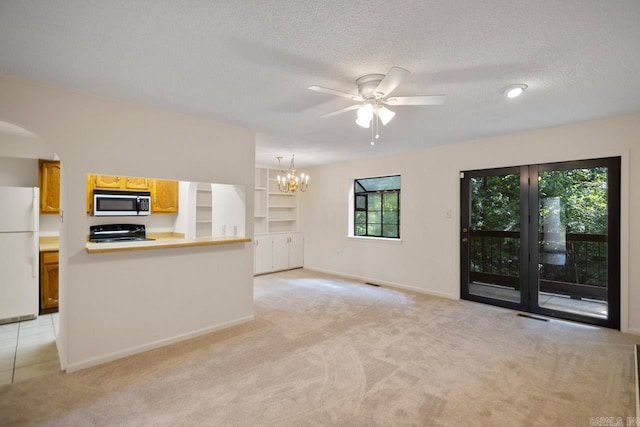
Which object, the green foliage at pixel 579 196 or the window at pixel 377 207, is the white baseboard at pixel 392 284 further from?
the green foliage at pixel 579 196

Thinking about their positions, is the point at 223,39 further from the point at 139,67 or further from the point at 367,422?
the point at 367,422

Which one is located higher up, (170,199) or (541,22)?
(541,22)

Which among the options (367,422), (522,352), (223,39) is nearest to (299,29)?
(223,39)

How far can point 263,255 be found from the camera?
21.4 ft

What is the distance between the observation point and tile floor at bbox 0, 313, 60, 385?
2.56m

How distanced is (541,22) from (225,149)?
297 cm

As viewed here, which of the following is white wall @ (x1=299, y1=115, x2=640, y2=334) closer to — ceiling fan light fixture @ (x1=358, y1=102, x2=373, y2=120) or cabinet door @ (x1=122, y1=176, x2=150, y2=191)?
ceiling fan light fixture @ (x1=358, y1=102, x2=373, y2=120)

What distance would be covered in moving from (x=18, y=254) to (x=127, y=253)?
1958 millimetres

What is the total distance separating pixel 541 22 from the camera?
1.69 meters

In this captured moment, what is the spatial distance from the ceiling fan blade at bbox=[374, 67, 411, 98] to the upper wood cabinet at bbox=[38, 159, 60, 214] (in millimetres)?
4589

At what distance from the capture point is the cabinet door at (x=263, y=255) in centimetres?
639

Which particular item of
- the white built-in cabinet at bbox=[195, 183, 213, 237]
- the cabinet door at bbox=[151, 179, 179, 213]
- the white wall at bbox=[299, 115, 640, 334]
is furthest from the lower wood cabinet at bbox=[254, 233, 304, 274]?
the cabinet door at bbox=[151, 179, 179, 213]

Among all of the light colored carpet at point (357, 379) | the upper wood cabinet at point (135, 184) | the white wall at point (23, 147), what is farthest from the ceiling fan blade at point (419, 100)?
the white wall at point (23, 147)

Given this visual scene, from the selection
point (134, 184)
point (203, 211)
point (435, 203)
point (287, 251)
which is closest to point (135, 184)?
point (134, 184)
